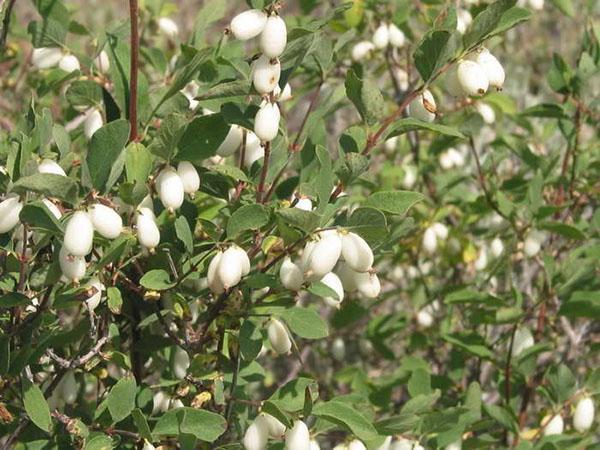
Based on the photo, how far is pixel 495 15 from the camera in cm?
129

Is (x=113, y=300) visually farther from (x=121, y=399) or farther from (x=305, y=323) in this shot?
(x=305, y=323)

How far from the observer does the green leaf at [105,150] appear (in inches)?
48.5

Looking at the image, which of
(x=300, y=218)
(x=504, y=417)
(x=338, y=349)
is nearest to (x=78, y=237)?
(x=300, y=218)

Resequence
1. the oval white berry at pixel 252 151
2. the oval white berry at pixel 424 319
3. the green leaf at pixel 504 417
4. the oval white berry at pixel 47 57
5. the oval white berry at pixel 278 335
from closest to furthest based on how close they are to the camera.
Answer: the oval white berry at pixel 278 335, the oval white berry at pixel 252 151, the oval white berry at pixel 47 57, the green leaf at pixel 504 417, the oval white berry at pixel 424 319

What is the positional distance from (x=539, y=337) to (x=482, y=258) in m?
0.33

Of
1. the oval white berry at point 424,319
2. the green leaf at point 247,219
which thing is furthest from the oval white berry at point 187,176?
the oval white berry at point 424,319

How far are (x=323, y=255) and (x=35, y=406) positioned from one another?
49cm

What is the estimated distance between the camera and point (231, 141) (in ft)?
5.01

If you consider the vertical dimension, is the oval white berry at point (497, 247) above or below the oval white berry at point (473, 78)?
below

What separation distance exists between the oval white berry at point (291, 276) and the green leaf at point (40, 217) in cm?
32

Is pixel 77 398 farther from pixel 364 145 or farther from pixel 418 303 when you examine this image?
pixel 418 303

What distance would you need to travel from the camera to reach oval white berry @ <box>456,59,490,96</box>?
1.35 meters

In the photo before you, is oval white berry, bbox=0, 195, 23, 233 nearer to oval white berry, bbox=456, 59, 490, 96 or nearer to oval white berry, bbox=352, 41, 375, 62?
oval white berry, bbox=456, 59, 490, 96

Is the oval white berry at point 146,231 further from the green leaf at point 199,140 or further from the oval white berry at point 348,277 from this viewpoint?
the oval white berry at point 348,277
